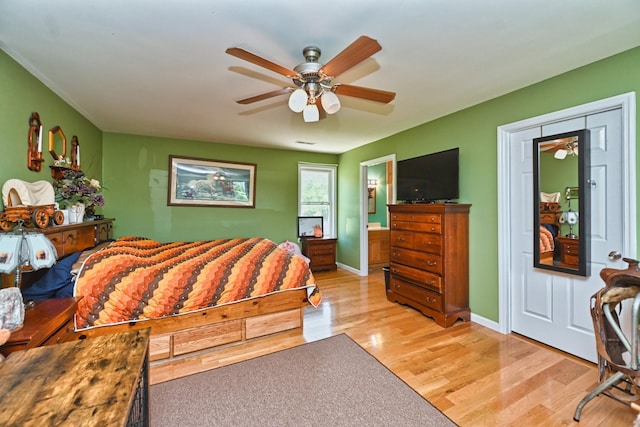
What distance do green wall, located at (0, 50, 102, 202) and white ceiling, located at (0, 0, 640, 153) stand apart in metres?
0.09

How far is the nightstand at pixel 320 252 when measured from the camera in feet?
17.3

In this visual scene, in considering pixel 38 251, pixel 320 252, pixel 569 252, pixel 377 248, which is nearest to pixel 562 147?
pixel 569 252

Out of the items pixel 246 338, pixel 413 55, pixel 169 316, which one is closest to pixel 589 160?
→ pixel 413 55

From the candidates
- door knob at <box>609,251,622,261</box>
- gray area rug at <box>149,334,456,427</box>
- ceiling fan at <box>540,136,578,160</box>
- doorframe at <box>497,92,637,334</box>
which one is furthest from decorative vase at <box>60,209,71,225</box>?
door knob at <box>609,251,622,261</box>

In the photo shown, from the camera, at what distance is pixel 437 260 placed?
2.99 meters

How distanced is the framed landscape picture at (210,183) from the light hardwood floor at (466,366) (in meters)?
2.60

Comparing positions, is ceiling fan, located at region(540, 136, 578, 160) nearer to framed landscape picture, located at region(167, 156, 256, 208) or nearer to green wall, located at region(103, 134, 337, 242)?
green wall, located at region(103, 134, 337, 242)

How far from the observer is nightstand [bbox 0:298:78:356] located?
140 centimetres

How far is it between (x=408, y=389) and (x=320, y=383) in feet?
2.04

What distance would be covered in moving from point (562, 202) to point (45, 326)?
384 cm

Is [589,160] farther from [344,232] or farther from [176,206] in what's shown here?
[176,206]

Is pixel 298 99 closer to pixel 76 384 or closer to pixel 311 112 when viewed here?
pixel 311 112

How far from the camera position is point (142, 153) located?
14.3ft

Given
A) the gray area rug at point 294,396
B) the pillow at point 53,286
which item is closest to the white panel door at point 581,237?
the gray area rug at point 294,396
